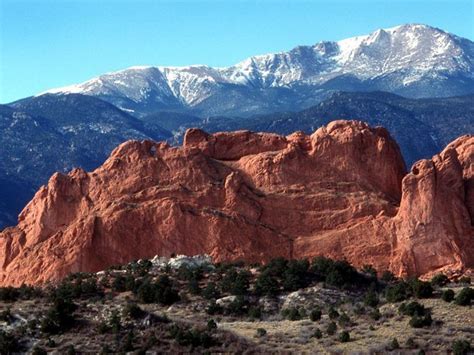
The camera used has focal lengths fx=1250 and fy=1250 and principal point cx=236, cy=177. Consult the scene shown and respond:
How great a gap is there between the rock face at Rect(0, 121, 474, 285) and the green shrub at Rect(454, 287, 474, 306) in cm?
1029

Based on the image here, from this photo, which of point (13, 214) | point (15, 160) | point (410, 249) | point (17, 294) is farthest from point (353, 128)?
point (15, 160)

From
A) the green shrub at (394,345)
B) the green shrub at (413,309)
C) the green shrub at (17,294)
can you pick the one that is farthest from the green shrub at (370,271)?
the green shrub at (17,294)

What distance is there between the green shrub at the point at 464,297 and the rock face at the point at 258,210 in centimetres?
1029

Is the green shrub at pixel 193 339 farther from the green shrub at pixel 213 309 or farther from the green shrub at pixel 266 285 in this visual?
the green shrub at pixel 266 285

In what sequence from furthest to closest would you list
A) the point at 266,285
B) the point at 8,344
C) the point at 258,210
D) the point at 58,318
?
the point at 258,210 < the point at 266,285 < the point at 58,318 < the point at 8,344

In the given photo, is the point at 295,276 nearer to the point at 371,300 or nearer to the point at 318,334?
the point at 371,300

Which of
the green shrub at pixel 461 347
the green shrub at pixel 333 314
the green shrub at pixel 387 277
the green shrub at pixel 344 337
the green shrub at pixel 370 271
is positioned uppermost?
the green shrub at pixel 370 271

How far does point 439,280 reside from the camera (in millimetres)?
56625

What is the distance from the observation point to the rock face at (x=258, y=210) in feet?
205

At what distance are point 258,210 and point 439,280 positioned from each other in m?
11.3

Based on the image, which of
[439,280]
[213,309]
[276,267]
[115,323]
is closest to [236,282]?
[213,309]

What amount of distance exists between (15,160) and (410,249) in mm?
106988

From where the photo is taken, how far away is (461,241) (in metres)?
62.5

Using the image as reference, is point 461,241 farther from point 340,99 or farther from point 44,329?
point 340,99
